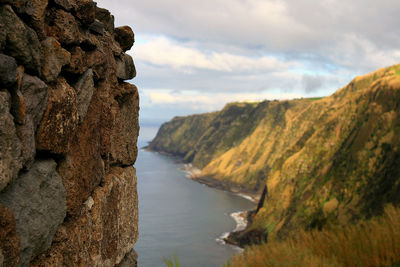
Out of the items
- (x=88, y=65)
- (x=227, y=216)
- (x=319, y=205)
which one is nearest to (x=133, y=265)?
(x=88, y=65)

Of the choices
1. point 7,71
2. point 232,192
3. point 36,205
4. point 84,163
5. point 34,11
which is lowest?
point 232,192

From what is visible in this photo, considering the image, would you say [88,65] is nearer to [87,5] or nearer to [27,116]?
[87,5]

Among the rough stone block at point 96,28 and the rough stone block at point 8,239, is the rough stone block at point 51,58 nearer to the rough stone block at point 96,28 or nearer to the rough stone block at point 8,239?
the rough stone block at point 96,28

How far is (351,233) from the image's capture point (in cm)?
941

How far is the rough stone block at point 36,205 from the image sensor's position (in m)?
3.82

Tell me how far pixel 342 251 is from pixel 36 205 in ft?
21.6

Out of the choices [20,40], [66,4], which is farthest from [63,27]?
[20,40]

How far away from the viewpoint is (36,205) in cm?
407

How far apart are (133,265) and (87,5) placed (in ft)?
14.9

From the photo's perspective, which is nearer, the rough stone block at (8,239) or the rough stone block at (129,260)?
the rough stone block at (8,239)

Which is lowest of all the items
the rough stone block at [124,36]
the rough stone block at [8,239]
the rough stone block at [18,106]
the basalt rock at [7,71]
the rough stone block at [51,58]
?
the rough stone block at [8,239]

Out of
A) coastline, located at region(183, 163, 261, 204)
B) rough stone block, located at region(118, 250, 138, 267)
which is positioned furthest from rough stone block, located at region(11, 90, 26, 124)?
coastline, located at region(183, 163, 261, 204)

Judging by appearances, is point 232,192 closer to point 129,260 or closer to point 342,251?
point 342,251

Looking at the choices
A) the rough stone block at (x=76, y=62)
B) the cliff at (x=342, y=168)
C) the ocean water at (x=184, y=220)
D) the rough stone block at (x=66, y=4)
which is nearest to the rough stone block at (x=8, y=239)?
the rough stone block at (x=76, y=62)
